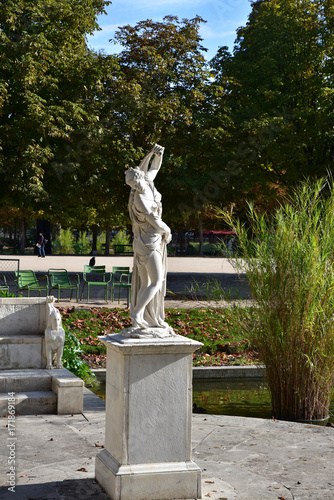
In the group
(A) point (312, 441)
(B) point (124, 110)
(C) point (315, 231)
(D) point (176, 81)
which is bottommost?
(A) point (312, 441)

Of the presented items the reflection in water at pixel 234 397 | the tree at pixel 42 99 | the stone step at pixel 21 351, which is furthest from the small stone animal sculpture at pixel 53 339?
the tree at pixel 42 99

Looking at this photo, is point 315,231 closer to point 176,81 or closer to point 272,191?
point 176,81

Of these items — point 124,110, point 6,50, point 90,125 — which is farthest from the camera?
point 124,110

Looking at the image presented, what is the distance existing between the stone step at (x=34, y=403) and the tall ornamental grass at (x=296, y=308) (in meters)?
3.12

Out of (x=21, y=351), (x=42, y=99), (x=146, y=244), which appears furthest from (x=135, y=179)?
(x=42, y=99)

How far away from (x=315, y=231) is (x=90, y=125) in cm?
1316

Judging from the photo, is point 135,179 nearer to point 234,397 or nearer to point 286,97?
point 234,397

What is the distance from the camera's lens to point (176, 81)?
2417cm

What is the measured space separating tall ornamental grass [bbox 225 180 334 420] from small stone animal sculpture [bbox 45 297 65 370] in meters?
2.91

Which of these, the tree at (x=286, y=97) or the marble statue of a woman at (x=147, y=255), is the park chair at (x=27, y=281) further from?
the marble statue of a woman at (x=147, y=255)

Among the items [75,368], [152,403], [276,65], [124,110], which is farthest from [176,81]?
[152,403]

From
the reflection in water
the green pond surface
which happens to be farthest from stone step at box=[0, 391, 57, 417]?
the reflection in water

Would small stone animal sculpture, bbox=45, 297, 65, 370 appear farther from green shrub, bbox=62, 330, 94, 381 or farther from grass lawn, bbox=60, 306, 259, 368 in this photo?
grass lawn, bbox=60, 306, 259, 368

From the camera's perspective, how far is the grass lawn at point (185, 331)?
13656 millimetres
